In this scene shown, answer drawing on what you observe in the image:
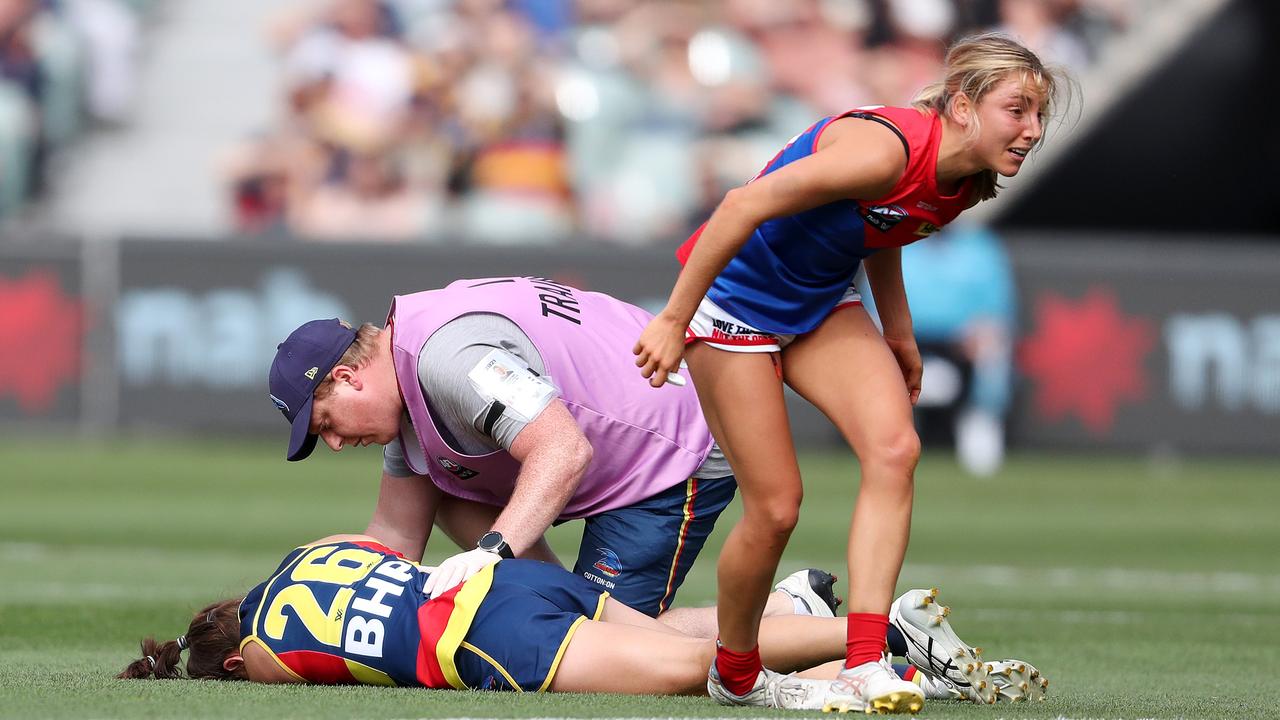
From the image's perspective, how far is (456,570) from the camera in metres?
5.06

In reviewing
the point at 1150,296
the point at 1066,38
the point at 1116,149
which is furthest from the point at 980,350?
the point at 1116,149

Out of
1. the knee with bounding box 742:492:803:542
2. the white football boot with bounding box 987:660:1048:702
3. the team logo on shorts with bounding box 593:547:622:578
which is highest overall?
the knee with bounding box 742:492:803:542

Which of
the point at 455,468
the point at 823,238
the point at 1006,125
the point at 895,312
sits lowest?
the point at 455,468

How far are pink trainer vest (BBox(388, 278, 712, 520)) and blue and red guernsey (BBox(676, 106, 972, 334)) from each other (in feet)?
2.48

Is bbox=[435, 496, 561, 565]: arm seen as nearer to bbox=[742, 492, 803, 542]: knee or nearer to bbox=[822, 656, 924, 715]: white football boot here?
bbox=[742, 492, 803, 542]: knee

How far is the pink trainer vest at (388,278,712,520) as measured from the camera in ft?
18.6

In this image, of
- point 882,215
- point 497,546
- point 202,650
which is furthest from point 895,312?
point 202,650

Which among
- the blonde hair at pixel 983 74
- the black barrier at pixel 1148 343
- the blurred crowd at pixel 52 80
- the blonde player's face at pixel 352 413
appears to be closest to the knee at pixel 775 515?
the blonde hair at pixel 983 74

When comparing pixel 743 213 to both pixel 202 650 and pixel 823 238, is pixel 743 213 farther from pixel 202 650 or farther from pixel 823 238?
pixel 202 650

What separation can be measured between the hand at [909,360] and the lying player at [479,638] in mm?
627

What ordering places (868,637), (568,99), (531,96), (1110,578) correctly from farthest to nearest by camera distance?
(568,99), (531,96), (1110,578), (868,637)

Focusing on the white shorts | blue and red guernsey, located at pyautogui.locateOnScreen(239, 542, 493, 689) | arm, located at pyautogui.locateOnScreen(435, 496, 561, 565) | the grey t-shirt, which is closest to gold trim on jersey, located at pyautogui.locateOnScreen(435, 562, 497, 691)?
blue and red guernsey, located at pyautogui.locateOnScreen(239, 542, 493, 689)

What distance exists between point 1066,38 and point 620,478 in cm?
1440

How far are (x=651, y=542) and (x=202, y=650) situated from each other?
136 centimetres
